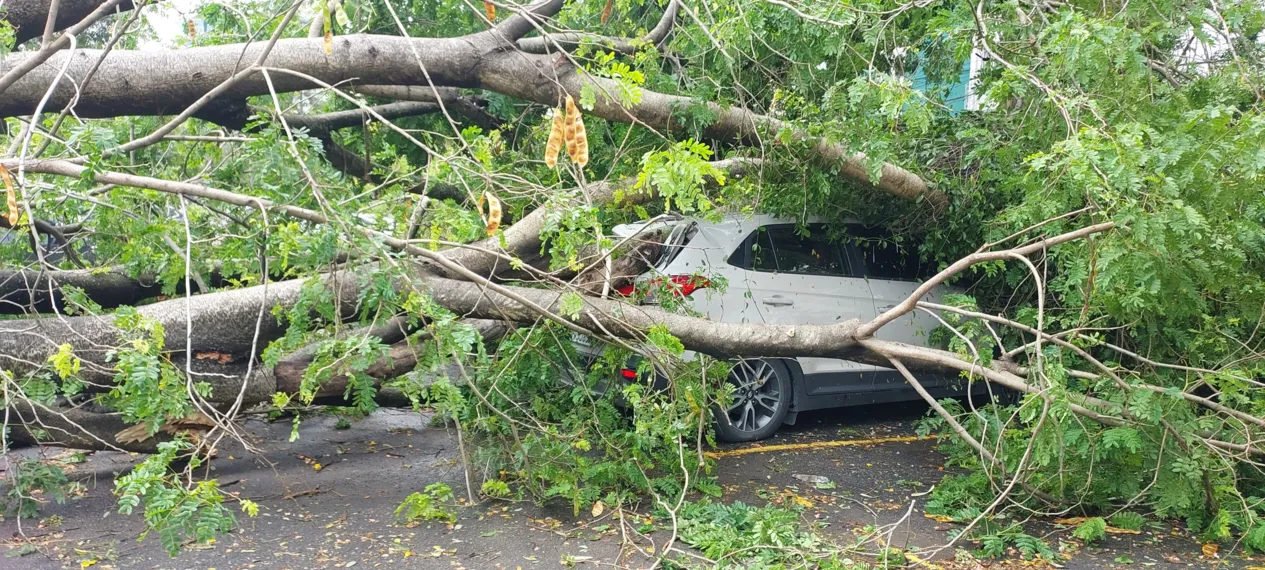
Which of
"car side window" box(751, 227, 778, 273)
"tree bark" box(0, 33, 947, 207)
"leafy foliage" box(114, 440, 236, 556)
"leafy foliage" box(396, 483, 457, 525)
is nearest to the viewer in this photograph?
"leafy foliage" box(114, 440, 236, 556)

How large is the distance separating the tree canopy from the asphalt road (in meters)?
0.24

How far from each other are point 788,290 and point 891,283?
116 cm

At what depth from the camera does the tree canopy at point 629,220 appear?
4121 mm

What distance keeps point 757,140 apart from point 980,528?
2930 mm

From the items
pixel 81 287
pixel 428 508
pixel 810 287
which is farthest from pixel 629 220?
pixel 81 287

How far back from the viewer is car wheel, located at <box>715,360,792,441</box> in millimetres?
6262

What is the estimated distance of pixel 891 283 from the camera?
23.0 ft

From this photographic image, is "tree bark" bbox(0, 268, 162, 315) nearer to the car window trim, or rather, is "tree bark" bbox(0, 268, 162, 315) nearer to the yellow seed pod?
the yellow seed pod

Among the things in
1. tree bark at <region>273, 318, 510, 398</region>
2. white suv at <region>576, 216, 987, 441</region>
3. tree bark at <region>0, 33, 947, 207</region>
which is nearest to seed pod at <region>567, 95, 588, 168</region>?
tree bark at <region>0, 33, 947, 207</region>

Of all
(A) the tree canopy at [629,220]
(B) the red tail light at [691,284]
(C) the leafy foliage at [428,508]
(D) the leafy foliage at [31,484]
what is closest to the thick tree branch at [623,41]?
(A) the tree canopy at [629,220]

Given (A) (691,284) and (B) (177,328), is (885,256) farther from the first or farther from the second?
(B) (177,328)

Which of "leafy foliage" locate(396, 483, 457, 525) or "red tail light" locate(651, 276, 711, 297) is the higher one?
"red tail light" locate(651, 276, 711, 297)

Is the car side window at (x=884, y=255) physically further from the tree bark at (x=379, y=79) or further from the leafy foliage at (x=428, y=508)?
the leafy foliage at (x=428, y=508)

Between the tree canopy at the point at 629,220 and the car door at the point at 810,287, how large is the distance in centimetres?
31
